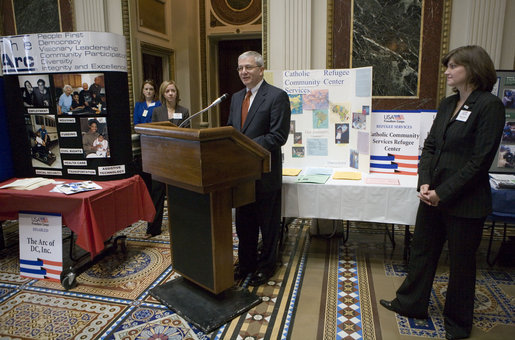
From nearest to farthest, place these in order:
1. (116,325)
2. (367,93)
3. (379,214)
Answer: (116,325), (379,214), (367,93)

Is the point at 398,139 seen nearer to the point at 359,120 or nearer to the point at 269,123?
the point at 359,120

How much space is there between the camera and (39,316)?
248 cm

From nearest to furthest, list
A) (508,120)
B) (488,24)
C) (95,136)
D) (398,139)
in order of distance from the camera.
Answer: (95,136) → (398,139) → (508,120) → (488,24)

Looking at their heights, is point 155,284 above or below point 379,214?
below

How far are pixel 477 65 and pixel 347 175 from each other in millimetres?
1402

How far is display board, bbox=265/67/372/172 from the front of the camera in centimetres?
325

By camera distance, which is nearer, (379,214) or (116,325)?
(116,325)

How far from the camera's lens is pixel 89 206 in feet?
8.64

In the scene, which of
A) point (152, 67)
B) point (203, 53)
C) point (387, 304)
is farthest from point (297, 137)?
point (203, 53)

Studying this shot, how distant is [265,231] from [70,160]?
1.69 m

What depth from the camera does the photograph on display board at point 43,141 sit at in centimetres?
300

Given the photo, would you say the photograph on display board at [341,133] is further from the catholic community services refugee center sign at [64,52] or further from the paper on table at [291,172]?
the catholic community services refugee center sign at [64,52]

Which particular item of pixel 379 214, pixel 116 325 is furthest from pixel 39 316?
pixel 379 214

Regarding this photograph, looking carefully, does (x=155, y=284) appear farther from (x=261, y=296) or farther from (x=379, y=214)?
(x=379, y=214)
